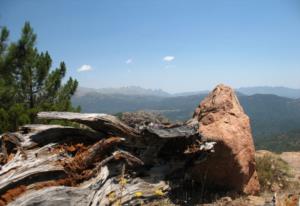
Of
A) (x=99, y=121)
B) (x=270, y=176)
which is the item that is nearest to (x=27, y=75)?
(x=99, y=121)

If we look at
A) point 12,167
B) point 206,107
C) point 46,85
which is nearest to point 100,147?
point 12,167

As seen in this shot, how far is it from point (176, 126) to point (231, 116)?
224 cm

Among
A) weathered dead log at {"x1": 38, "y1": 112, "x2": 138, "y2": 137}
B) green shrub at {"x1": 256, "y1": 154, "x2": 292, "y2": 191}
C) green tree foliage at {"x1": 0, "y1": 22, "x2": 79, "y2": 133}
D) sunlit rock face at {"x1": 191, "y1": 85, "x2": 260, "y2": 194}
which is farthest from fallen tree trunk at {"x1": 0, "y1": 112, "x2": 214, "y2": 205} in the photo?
green tree foliage at {"x1": 0, "y1": 22, "x2": 79, "y2": 133}

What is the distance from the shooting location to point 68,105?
14.5 meters

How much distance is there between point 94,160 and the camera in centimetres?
617

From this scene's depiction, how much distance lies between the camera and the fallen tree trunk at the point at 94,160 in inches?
207

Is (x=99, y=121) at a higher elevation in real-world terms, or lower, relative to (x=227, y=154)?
higher

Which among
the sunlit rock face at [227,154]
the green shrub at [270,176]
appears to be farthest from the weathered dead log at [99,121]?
the green shrub at [270,176]

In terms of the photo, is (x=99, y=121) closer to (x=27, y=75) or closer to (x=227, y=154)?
(x=227, y=154)

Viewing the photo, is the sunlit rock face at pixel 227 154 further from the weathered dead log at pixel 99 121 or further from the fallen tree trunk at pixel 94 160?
the weathered dead log at pixel 99 121

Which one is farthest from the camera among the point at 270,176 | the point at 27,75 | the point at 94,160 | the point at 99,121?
the point at 27,75

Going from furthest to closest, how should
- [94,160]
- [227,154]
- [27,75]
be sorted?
[27,75] < [227,154] < [94,160]

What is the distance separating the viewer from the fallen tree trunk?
526cm

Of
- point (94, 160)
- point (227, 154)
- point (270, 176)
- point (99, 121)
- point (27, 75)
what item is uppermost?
point (27, 75)
